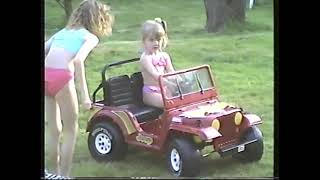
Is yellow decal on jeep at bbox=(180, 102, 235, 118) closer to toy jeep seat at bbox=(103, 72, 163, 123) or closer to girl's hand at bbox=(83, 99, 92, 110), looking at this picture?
toy jeep seat at bbox=(103, 72, 163, 123)

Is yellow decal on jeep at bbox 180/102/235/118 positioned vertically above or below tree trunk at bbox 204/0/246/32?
below

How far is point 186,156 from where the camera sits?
3.55m

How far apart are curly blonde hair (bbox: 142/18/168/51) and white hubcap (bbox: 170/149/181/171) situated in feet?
1.15

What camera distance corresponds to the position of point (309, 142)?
142 inches

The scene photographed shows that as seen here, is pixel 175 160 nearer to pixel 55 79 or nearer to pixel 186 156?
pixel 186 156

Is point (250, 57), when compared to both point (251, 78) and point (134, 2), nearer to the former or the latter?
point (251, 78)

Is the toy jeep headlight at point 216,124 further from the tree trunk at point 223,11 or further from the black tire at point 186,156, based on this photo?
the tree trunk at point 223,11

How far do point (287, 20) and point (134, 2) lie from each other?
0.52m

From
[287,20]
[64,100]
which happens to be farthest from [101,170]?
[287,20]

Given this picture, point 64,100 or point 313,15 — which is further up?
point 313,15

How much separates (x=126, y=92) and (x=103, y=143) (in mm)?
187

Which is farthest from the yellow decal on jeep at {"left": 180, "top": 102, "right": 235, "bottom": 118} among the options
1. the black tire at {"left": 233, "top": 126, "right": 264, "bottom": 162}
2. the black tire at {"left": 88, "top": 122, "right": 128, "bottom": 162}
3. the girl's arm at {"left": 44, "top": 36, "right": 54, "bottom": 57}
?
the girl's arm at {"left": 44, "top": 36, "right": 54, "bottom": 57}

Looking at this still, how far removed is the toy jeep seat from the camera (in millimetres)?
3641

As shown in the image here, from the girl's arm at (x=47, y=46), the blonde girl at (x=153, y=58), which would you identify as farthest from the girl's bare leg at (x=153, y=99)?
the girl's arm at (x=47, y=46)
